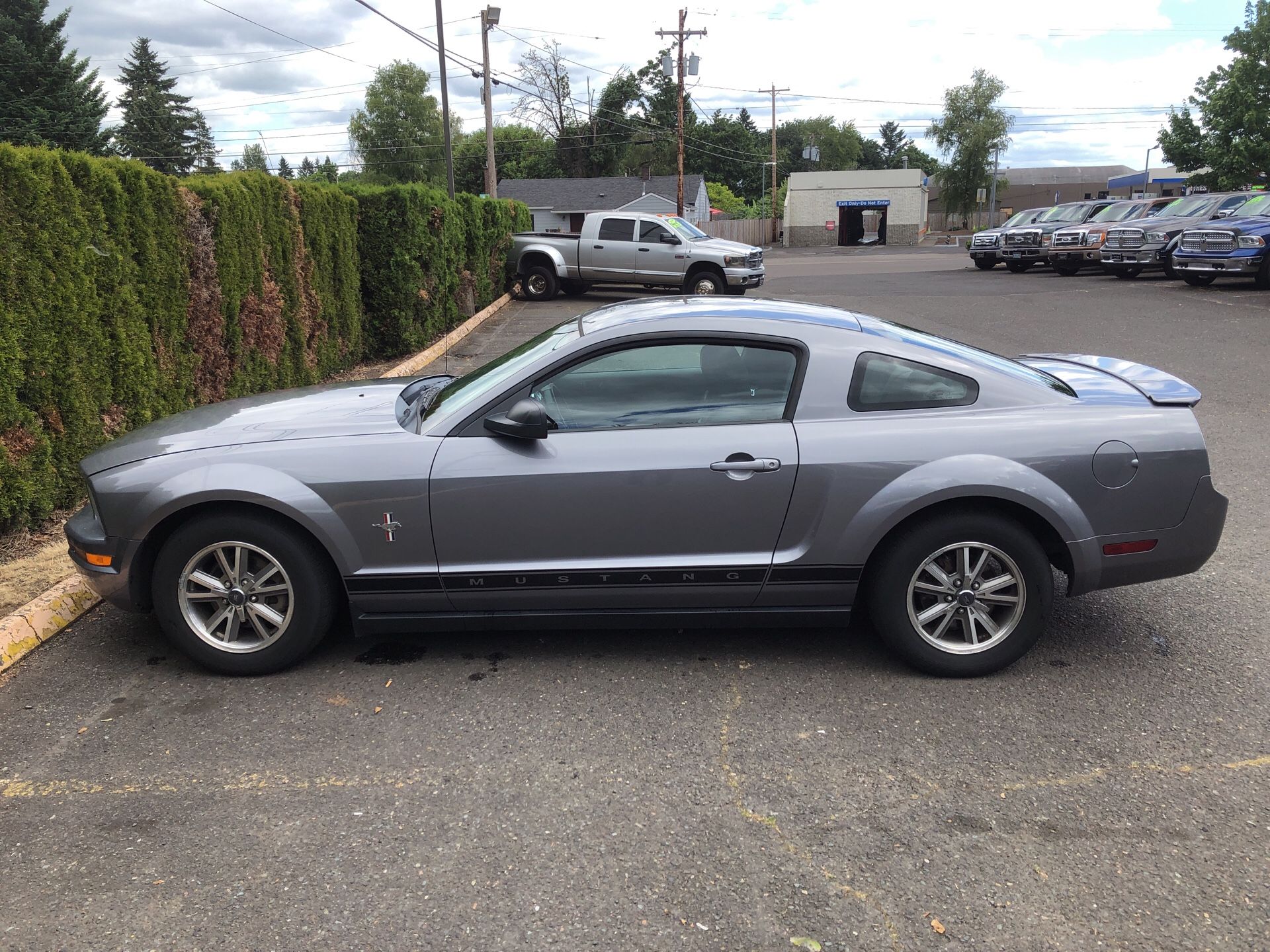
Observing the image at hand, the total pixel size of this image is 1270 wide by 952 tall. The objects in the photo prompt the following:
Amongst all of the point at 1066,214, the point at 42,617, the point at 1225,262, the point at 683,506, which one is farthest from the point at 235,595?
the point at 1066,214

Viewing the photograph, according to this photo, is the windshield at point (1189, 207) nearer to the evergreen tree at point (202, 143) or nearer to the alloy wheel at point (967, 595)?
the alloy wheel at point (967, 595)

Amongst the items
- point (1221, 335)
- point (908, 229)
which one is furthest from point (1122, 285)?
point (908, 229)

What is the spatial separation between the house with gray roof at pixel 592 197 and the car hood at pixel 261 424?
60445 mm

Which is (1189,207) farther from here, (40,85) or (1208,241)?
(40,85)

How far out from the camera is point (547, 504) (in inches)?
154

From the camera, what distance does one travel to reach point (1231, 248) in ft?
63.5

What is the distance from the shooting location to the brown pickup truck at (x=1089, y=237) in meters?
25.6

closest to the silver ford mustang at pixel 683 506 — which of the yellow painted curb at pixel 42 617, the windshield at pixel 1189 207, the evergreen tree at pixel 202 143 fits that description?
the yellow painted curb at pixel 42 617

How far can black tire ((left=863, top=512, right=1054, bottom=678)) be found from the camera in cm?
394

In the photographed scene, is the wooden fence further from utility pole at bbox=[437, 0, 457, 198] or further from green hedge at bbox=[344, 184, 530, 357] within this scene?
green hedge at bbox=[344, 184, 530, 357]

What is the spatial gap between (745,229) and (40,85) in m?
39.7

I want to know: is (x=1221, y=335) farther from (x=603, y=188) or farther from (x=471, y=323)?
(x=603, y=188)

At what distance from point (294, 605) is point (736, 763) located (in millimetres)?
1900

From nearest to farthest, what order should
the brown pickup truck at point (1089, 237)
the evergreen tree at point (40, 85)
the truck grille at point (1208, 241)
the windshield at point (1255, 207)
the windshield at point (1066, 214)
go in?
the truck grille at point (1208, 241), the windshield at point (1255, 207), the brown pickup truck at point (1089, 237), the windshield at point (1066, 214), the evergreen tree at point (40, 85)
